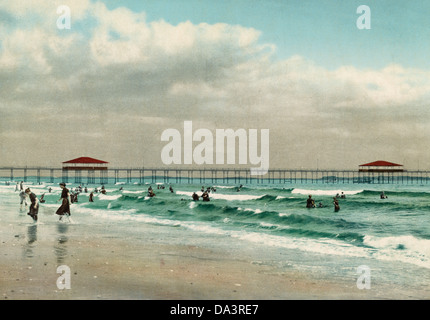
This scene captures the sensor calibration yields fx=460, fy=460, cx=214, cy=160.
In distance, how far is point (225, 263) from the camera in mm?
10688

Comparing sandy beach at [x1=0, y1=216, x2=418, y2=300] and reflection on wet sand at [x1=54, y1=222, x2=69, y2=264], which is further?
reflection on wet sand at [x1=54, y1=222, x2=69, y2=264]

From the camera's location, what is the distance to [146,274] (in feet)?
29.9

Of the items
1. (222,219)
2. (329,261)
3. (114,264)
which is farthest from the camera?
(222,219)

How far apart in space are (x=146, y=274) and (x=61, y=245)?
452cm

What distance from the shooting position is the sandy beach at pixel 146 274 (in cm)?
Result: 760

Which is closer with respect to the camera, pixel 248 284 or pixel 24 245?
pixel 248 284

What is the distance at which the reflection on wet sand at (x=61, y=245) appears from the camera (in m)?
10.7

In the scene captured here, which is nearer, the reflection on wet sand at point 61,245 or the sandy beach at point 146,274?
the sandy beach at point 146,274

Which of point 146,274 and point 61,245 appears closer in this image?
point 146,274

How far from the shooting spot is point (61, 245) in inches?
497

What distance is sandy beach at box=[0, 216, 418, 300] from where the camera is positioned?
760 centimetres

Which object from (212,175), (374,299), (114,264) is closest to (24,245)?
(114,264)
